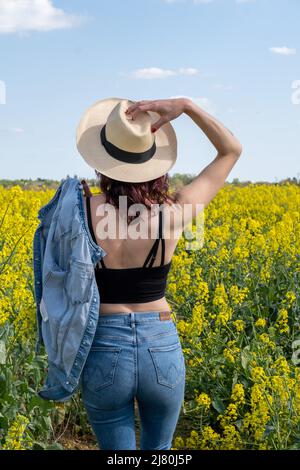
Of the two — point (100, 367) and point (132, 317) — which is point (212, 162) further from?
point (100, 367)

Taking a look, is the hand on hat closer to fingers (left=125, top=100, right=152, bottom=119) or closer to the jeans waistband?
fingers (left=125, top=100, right=152, bottom=119)

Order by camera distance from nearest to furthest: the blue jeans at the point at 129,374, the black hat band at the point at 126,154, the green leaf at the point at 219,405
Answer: the blue jeans at the point at 129,374 → the black hat band at the point at 126,154 → the green leaf at the point at 219,405

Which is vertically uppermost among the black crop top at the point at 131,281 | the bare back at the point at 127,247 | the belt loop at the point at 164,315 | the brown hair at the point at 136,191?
the brown hair at the point at 136,191

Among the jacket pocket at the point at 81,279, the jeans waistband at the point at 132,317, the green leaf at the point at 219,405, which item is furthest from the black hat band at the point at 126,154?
the green leaf at the point at 219,405

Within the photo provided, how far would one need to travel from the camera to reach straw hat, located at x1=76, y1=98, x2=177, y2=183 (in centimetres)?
229

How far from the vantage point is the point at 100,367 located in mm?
2248

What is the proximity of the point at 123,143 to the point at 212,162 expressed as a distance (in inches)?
14.0

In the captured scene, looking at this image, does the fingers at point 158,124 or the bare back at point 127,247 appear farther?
the fingers at point 158,124

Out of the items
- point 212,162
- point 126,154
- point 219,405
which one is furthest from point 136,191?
point 219,405

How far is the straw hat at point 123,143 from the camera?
2285mm

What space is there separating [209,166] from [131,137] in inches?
13.0

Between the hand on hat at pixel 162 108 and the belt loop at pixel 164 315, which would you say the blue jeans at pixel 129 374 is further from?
the hand on hat at pixel 162 108

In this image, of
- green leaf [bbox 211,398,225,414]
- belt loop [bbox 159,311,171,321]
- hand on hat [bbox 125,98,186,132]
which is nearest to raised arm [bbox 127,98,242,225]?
hand on hat [bbox 125,98,186,132]
